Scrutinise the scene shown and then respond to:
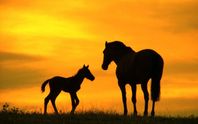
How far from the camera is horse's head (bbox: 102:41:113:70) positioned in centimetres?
2544

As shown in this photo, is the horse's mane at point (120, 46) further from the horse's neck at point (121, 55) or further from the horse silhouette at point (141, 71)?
the horse silhouette at point (141, 71)

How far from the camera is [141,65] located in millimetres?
22953

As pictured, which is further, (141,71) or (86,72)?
(86,72)

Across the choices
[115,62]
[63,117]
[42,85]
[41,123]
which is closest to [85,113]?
[63,117]

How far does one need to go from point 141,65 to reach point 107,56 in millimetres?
3103

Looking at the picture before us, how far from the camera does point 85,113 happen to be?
69.4 feet

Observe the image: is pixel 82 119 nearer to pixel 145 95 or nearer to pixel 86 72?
pixel 145 95

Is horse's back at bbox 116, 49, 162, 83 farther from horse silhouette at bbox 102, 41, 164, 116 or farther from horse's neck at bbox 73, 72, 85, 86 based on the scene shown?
horse's neck at bbox 73, 72, 85, 86

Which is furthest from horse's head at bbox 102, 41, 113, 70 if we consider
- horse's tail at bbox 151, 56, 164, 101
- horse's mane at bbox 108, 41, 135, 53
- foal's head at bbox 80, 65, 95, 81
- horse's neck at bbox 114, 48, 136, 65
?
horse's tail at bbox 151, 56, 164, 101

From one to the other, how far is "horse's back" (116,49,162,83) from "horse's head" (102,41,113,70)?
195 cm

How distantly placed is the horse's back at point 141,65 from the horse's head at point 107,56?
76.9 inches

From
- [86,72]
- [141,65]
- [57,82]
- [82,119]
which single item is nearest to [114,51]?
[141,65]

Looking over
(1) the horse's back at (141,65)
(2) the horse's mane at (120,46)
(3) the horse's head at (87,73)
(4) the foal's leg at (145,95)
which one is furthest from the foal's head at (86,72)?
(4) the foal's leg at (145,95)

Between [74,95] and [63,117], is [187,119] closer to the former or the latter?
[63,117]
